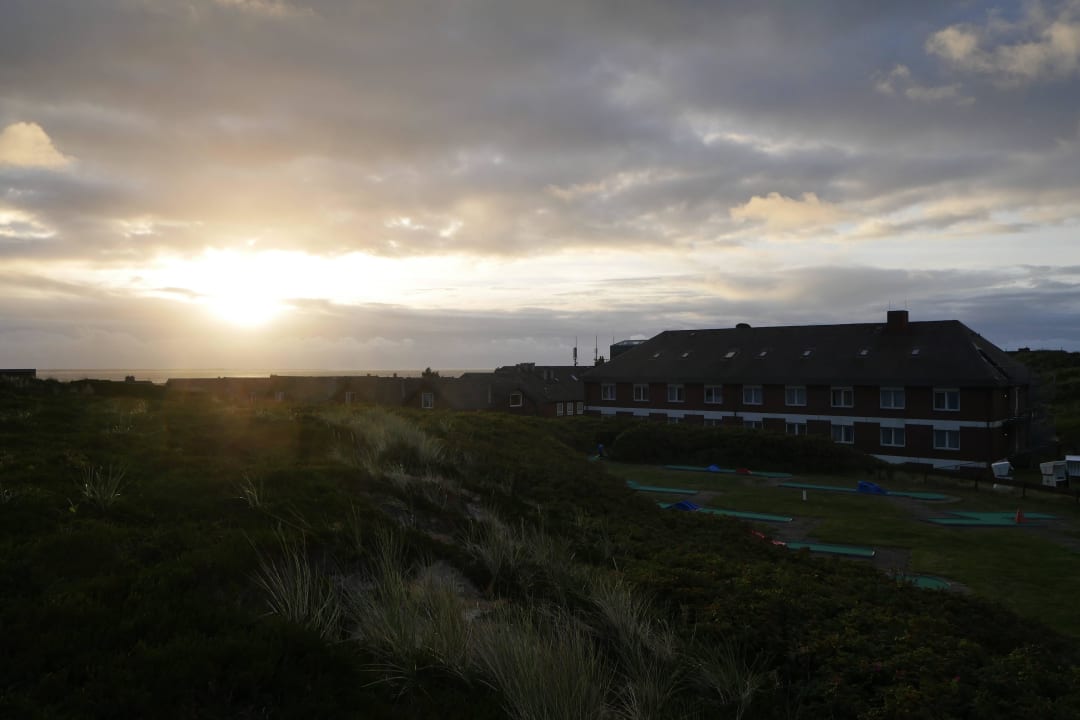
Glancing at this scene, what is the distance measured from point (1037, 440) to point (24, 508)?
59.8 m

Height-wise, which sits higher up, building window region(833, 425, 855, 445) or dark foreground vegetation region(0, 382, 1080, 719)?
dark foreground vegetation region(0, 382, 1080, 719)

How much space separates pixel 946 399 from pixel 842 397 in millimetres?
6629

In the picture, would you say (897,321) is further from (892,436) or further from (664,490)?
(664,490)

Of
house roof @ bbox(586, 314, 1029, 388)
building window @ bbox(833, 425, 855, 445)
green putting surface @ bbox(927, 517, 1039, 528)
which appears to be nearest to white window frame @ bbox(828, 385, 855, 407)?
house roof @ bbox(586, 314, 1029, 388)

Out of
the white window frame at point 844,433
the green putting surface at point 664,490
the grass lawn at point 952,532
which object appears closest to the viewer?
the grass lawn at point 952,532

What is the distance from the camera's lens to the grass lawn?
16062 millimetres

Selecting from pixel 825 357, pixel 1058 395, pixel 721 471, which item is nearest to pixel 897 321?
pixel 825 357

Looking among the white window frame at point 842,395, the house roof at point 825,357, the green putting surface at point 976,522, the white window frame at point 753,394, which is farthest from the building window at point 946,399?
the green putting surface at point 976,522

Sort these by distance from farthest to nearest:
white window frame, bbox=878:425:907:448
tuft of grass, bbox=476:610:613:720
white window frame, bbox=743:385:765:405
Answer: white window frame, bbox=743:385:765:405
white window frame, bbox=878:425:907:448
tuft of grass, bbox=476:610:613:720

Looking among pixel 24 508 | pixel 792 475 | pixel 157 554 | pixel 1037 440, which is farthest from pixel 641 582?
pixel 1037 440

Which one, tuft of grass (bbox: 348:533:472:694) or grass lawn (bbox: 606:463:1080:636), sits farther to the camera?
grass lawn (bbox: 606:463:1080:636)

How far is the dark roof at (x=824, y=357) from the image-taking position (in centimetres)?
4388

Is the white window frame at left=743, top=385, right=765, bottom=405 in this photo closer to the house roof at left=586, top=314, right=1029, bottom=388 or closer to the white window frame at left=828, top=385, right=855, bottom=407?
the house roof at left=586, top=314, right=1029, bottom=388

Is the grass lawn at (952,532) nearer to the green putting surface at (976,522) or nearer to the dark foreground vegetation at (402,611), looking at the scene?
the green putting surface at (976,522)
